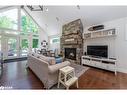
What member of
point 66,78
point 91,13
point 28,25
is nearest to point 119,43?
point 91,13

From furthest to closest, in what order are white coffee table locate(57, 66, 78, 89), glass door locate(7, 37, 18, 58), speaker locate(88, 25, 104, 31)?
1. glass door locate(7, 37, 18, 58)
2. speaker locate(88, 25, 104, 31)
3. white coffee table locate(57, 66, 78, 89)

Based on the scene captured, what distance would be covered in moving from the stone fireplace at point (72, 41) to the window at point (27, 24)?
3.27 m

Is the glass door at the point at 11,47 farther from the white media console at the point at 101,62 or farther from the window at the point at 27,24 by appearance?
the white media console at the point at 101,62

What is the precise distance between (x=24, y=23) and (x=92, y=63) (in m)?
6.54

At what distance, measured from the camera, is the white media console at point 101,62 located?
13.1 ft

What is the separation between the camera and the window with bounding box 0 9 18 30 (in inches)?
259

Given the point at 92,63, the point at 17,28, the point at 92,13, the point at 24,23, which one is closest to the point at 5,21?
the point at 17,28

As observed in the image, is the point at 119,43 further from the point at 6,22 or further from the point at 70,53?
the point at 6,22

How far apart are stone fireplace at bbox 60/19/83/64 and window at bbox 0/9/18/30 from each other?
385 centimetres

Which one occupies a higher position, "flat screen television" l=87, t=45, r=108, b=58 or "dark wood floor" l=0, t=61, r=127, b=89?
"flat screen television" l=87, t=45, r=108, b=58

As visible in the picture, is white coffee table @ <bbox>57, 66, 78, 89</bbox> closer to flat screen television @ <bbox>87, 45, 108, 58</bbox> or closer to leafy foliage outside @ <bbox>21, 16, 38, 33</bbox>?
flat screen television @ <bbox>87, 45, 108, 58</bbox>

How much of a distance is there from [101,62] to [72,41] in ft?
8.16

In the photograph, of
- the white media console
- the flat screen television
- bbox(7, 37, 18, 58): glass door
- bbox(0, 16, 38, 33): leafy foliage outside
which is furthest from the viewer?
bbox(7, 37, 18, 58): glass door

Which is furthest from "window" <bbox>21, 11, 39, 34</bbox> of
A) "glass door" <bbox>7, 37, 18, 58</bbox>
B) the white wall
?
the white wall
